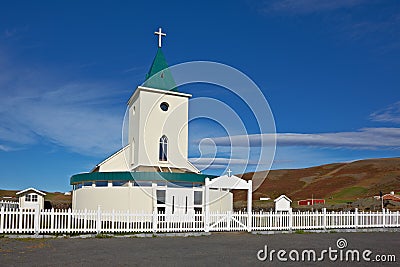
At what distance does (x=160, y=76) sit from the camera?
28219 millimetres

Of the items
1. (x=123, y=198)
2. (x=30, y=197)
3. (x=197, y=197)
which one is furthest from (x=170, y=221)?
(x=30, y=197)

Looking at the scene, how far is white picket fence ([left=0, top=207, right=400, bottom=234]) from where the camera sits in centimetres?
1695

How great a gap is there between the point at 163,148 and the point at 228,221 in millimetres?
8535

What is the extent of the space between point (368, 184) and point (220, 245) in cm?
6606

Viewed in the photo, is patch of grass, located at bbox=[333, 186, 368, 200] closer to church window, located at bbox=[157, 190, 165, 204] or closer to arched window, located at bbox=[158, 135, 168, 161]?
arched window, located at bbox=[158, 135, 168, 161]

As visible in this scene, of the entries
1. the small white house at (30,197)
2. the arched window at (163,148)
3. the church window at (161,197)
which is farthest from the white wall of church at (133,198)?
the small white house at (30,197)

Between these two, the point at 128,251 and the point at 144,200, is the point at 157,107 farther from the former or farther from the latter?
the point at 128,251

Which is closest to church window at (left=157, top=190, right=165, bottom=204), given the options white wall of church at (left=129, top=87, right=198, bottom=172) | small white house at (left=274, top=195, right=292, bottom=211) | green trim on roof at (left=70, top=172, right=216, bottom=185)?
green trim on roof at (left=70, top=172, right=216, bottom=185)

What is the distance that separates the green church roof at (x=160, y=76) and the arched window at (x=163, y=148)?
323cm

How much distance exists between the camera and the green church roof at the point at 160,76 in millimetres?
27594

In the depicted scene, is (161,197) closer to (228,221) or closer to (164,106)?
(228,221)

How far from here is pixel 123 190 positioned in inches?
925

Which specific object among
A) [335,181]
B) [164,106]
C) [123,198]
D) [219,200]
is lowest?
[335,181]

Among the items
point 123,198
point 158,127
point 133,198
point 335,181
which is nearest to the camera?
point 133,198
